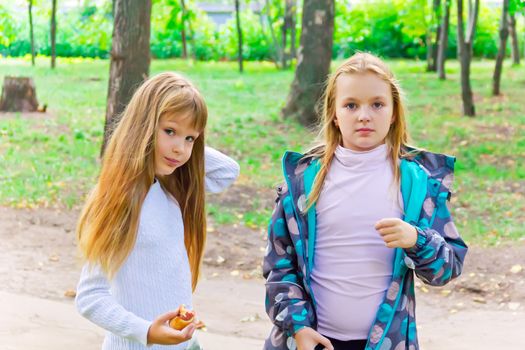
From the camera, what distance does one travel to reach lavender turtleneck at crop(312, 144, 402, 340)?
9.36 feet

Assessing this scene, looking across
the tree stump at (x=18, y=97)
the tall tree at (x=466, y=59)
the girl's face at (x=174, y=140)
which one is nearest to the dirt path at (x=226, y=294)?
the girl's face at (x=174, y=140)

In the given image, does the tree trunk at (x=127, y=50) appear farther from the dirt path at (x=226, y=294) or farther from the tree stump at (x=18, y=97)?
the tree stump at (x=18, y=97)

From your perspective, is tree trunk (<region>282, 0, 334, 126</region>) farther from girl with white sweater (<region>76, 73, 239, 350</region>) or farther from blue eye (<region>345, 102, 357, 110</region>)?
girl with white sweater (<region>76, 73, 239, 350</region>)

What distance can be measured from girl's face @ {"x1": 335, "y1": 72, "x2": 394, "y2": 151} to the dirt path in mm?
2744

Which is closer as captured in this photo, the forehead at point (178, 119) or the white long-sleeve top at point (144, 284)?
the white long-sleeve top at point (144, 284)

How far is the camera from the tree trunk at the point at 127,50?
975cm

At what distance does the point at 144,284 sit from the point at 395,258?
783 millimetres

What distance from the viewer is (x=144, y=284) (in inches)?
109

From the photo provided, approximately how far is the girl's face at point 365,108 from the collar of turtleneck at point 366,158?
0.03 meters

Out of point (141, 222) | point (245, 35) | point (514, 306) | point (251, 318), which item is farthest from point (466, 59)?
point (245, 35)

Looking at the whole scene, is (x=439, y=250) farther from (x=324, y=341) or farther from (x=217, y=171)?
(x=217, y=171)

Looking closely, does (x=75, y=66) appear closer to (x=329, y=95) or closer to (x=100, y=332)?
(x=100, y=332)

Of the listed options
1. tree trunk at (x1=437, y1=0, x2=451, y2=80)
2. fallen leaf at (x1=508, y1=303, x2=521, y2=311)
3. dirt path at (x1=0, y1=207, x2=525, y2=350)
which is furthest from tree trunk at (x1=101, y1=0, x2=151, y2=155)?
tree trunk at (x1=437, y1=0, x2=451, y2=80)

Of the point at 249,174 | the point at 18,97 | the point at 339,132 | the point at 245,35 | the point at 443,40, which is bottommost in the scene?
the point at 249,174
